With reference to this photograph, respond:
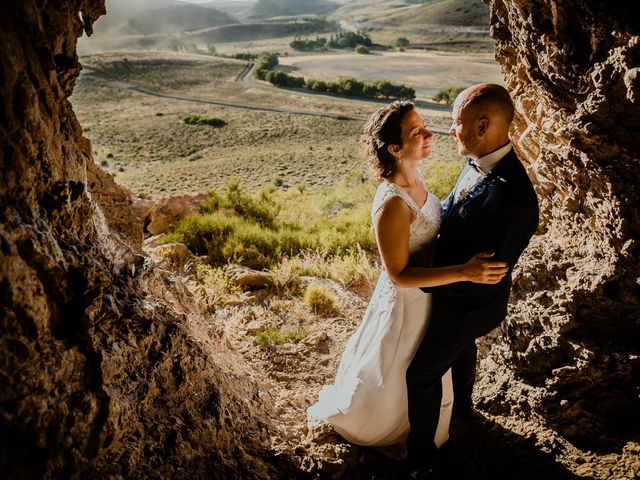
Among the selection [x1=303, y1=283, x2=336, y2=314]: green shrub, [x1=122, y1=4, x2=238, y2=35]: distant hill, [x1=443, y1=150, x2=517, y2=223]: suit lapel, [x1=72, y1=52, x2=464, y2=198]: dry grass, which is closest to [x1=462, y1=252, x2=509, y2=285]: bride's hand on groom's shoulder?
[x1=443, y1=150, x2=517, y2=223]: suit lapel

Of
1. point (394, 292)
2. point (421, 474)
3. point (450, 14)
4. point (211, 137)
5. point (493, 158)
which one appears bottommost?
point (421, 474)

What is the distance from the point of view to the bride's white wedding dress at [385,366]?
7.87ft

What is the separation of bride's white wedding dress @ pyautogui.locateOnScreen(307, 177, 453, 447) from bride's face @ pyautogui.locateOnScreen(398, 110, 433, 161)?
0.19 m

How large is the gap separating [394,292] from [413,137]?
853 mm

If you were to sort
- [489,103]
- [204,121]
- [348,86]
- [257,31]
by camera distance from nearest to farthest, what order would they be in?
[489,103]
[204,121]
[348,86]
[257,31]

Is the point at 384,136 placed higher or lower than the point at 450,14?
lower

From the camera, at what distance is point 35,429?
142 centimetres

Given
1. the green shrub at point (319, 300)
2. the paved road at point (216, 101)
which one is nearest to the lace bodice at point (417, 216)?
the green shrub at point (319, 300)

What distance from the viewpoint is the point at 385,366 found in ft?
8.18

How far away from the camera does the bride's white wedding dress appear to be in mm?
2398

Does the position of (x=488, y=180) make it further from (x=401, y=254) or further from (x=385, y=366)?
(x=385, y=366)

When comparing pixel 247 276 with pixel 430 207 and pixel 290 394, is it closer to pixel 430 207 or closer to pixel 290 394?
pixel 290 394

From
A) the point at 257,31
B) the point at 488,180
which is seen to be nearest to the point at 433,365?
the point at 488,180

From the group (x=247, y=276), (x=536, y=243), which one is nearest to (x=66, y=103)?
(x=536, y=243)
